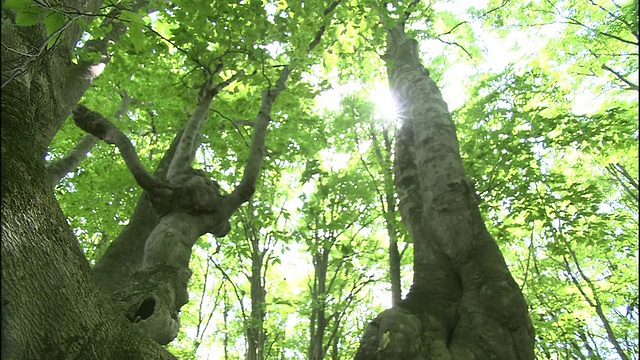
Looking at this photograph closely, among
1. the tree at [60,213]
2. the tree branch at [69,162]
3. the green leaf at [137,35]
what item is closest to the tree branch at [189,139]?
the tree at [60,213]

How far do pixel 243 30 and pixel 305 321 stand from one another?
14.8m

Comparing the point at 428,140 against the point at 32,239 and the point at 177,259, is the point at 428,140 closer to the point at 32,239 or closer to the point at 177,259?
the point at 177,259

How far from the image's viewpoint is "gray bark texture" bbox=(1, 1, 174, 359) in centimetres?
126

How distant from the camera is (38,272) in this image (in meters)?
1.35

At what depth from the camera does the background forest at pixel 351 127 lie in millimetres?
5191

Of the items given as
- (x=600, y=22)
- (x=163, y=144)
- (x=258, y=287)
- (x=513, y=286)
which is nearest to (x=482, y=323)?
(x=513, y=286)

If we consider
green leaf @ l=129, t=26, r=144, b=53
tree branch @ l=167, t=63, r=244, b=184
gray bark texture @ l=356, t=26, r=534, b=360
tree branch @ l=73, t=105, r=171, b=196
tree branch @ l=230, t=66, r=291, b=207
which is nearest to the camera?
green leaf @ l=129, t=26, r=144, b=53

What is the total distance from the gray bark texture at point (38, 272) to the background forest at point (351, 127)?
218 cm

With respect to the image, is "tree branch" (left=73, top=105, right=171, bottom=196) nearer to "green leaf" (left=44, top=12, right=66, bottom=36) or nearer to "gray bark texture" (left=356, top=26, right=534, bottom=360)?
"green leaf" (left=44, top=12, right=66, bottom=36)

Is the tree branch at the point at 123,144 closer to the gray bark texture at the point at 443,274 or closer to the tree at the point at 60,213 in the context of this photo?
the tree at the point at 60,213

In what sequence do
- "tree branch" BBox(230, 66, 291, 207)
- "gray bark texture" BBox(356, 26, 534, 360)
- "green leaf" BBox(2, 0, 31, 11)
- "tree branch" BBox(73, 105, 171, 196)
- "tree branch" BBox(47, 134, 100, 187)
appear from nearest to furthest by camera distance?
"green leaf" BBox(2, 0, 31, 11), "gray bark texture" BBox(356, 26, 534, 360), "tree branch" BBox(73, 105, 171, 196), "tree branch" BBox(230, 66, 291, 207), "tree branch" BBox(47, 134, 100, 187)

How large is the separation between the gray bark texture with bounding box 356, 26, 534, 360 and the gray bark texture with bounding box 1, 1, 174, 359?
158cm

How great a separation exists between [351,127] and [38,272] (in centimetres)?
950

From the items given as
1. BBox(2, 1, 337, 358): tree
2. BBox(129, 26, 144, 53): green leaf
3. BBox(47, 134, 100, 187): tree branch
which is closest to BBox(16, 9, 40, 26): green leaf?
BBox(2, 1, 337, 358): tree
